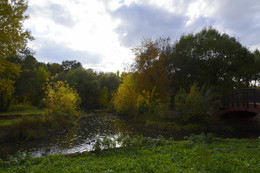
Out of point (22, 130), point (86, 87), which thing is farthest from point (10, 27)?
point (86, 87)

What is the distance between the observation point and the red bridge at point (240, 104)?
1828 centimetres

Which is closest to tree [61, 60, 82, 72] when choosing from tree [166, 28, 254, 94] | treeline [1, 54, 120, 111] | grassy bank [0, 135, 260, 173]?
treeline [1, 54, 120, 111]

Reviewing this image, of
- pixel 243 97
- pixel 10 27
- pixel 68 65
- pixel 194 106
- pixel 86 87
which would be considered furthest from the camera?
pixel 68 65

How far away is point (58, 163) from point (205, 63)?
93.8 ft

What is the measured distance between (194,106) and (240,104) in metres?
5.43

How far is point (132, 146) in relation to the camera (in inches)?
382

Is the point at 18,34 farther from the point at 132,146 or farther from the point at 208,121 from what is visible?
the point at 208,121

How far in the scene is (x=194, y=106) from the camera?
792 inches

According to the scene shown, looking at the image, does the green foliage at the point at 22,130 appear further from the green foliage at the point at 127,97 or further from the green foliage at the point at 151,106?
the green foliage at the point at 127,97

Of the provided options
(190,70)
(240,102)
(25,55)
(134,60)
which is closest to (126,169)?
(240,102)

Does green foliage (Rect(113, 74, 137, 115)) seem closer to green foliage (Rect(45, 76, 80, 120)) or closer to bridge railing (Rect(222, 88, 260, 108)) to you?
green foliage (Rect(45, 76, 80, 120))

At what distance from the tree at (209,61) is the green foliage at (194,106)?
881cm

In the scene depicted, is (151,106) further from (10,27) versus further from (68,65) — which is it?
(68,65)

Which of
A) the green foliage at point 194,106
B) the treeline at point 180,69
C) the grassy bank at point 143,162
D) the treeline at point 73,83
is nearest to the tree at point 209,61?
the treeline at point 180,69
